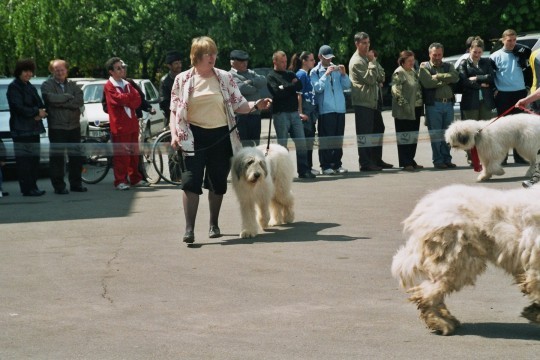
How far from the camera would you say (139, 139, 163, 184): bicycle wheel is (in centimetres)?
1727

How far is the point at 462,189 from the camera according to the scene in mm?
7051

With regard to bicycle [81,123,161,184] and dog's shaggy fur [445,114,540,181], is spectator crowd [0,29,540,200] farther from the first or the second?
dog's shaggy fur [445,114,540,181]

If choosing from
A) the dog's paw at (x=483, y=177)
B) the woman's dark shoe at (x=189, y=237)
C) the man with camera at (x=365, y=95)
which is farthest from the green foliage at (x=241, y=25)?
the woman's dark shoe at (x=189, y=237)

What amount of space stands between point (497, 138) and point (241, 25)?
25146 mm

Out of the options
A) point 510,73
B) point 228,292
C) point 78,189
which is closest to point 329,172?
point 510,73

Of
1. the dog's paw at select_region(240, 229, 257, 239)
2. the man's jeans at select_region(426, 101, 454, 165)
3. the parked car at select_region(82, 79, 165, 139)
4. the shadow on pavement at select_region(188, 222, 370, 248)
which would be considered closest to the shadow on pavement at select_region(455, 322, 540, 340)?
the shadow on pavement at select_region(188, 222, 370, 248)

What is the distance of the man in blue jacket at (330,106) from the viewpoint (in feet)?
58.5

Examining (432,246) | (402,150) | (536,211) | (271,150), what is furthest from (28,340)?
(402,150)

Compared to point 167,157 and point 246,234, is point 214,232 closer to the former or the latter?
point 246,234

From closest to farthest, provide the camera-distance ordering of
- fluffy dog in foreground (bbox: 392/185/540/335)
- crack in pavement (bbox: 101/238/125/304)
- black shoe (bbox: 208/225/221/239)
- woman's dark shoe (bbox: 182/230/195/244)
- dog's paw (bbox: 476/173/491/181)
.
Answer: fluffy dog in foreground (bbox: 392/185/540/335)
crack in pavement (bbox: 101/238/125/304)
woman's dark shoe (bbox: 182/230/195/244)
black shoe (bbox: 208/225/221/239)
dog's paw (bbox: 476/173/491/181)

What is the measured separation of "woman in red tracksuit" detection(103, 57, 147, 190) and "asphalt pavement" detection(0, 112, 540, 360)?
2.74 meters

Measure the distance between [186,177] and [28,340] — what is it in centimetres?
429

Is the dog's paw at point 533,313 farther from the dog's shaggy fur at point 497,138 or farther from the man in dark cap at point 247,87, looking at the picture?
the dog's shaggy fur at point 497,138

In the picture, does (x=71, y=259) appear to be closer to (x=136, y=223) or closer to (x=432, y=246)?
(x=136, y=223)
